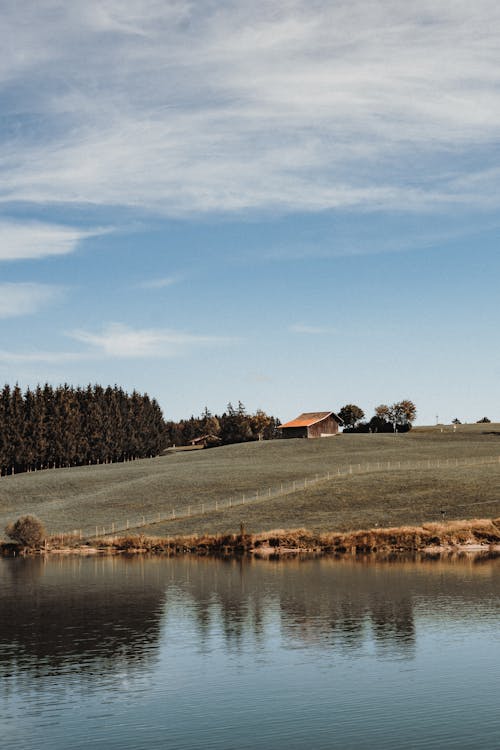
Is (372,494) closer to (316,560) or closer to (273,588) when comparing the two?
(316,560)

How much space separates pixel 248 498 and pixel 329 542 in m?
23.1

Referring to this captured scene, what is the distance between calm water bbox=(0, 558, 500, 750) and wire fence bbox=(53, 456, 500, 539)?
2828 centimetres

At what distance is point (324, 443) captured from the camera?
16912cm

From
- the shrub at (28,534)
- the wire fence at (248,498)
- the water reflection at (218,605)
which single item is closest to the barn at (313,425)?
the wire fence at (248,498)

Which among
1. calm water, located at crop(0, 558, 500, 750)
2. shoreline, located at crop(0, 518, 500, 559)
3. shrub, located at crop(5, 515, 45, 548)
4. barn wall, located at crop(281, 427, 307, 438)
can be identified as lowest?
calm water, located at crop(0, 558, 500, 750)

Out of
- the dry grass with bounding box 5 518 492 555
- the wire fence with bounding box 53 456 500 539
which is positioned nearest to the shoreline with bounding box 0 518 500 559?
the dry grass with bounding box 5 518 492 555

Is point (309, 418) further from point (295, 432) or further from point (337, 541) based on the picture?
point (337, 541)

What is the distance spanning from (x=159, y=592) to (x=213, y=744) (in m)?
33.3

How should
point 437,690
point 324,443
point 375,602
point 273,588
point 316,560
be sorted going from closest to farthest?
point 437,690
point 375,602
point 273,588
point 316,560
point 324,443

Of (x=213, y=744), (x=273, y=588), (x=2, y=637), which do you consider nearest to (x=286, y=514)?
(x=273, y=588)

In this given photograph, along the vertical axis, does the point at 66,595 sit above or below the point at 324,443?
below

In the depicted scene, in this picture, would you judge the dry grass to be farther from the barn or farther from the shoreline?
the barn

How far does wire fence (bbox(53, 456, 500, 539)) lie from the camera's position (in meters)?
95.8

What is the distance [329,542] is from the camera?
82.7 meters
